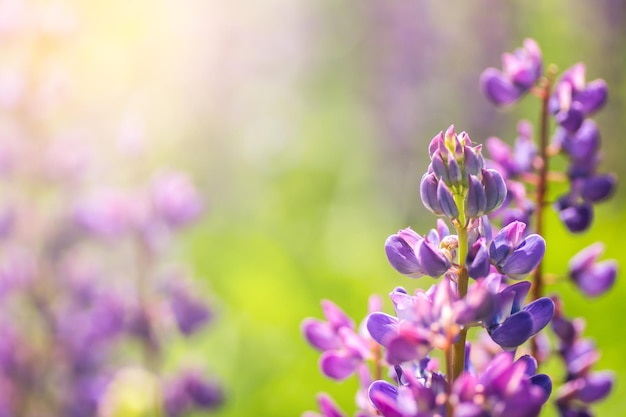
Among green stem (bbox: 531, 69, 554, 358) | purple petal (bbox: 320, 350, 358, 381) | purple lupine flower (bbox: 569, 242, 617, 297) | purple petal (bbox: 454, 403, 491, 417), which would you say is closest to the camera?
purple petal (bbox: 454, 403, 491, 417)

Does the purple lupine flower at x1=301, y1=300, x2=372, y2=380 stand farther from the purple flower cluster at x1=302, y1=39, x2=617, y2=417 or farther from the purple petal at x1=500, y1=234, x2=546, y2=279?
the purple petal at x1=500, y1=234, x2=546, y2=279

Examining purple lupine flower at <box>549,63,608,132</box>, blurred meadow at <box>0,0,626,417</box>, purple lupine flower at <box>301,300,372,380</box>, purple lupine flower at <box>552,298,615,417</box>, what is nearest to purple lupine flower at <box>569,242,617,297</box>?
purple lupine flower at <box>552,298,615,417</box>

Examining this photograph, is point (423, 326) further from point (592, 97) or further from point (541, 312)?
point (592, 97)

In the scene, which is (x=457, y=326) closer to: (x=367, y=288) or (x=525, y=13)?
(x=367, y=288)

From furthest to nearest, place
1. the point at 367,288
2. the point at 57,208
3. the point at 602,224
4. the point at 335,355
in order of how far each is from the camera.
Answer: the point at 602,224, the point at 367,288, the point at 57,208, the point at 335,355

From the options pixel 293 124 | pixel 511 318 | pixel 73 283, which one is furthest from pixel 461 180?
pixel 293 124

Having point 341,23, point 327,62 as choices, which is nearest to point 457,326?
point 327,62

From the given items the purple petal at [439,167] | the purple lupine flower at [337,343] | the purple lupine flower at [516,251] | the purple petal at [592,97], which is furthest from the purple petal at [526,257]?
the purple petal at [592,97]
